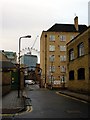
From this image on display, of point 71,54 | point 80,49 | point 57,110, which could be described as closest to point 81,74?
point 80,49

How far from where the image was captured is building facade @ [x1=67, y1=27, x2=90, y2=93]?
1626 inches

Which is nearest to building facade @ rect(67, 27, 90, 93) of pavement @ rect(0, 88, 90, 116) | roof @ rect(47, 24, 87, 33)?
pavement @ rect(0, 88, 90, 116)

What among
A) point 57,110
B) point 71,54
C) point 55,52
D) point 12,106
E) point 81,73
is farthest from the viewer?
point 55,52

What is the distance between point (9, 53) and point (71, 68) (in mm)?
57563

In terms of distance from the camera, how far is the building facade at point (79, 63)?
136 feet

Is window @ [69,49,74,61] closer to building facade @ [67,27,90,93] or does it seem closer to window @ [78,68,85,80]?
building facade @ [67,27,90,93]

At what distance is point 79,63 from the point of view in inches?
1831

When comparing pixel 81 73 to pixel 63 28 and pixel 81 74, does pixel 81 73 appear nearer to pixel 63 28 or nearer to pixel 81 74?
pixel 81 74

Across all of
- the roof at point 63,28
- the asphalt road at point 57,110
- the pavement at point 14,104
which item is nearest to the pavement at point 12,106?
the pavement at point 14,104

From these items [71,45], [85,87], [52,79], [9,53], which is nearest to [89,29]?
[85,87]

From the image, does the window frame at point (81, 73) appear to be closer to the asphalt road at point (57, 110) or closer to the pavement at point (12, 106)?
the asphalt road at point (57, 110)

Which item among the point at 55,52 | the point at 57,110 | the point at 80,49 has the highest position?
the point at 55,52

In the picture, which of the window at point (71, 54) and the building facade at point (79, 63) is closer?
the building facade at point (79, 63)

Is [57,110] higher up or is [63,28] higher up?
[63,28]
